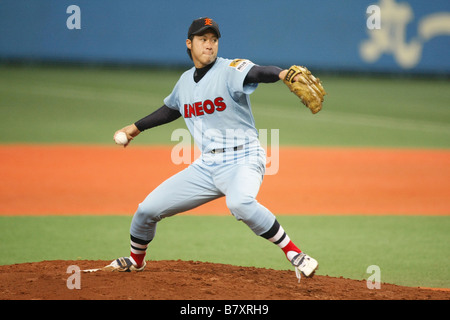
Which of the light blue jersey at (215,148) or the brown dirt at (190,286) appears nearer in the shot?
the brown dirt at (190,286)

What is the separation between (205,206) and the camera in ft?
29.6

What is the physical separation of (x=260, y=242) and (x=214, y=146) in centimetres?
263

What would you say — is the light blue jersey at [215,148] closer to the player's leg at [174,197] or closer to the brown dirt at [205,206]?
the player's leg at [174,197]

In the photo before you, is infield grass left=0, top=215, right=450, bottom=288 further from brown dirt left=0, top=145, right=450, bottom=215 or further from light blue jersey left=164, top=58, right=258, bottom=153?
light blue jersey left=164, top=58, right=258, bottom=153

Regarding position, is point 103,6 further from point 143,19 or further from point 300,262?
point 300,262

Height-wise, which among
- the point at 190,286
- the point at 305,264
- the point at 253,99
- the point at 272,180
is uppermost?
the point at 253,99

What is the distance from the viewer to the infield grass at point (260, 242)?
631 centimetres

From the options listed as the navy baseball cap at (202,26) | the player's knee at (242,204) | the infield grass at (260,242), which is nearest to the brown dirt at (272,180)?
the infield grass at (260,242)

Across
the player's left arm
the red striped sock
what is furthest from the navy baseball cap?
the red striped sock

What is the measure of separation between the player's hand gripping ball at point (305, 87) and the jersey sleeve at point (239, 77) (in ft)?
1.37

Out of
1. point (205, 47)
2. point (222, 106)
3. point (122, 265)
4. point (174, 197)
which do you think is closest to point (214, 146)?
point (222, 106)

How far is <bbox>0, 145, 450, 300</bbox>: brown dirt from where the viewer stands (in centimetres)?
449

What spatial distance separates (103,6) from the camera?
20.0 m

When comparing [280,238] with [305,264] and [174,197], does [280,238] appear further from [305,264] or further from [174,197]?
[174,197]
